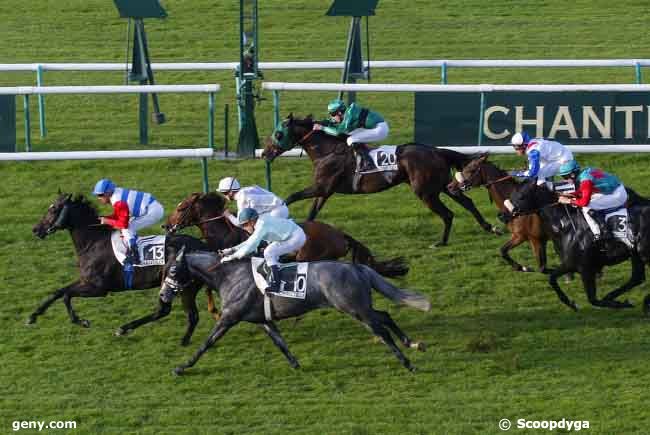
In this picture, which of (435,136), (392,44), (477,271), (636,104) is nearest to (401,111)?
(435,136)

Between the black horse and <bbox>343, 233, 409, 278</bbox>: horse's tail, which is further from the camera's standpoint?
the black horse

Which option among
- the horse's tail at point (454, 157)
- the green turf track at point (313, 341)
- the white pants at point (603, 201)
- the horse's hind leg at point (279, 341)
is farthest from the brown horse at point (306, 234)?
the horse's tail at point (454, 157)

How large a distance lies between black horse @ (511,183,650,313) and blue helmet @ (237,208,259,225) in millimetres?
2326

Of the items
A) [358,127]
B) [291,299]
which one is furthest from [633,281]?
[291,299]

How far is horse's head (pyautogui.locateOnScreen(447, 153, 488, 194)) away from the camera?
1271 cm

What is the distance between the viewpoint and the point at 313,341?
1127cm

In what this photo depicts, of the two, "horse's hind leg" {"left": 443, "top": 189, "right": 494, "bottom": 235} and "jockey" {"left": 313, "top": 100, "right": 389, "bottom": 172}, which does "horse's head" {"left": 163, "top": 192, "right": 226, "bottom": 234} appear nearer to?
"jockey" {"left": 313, "top": 100, "right": 389, "bottom": 172}

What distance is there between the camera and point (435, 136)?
569 inches

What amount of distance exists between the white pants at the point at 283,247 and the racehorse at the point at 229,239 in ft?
2.06

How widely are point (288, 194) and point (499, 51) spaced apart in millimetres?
7307

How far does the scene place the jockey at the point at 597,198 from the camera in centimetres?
1162

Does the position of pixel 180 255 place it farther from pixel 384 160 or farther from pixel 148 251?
pixel 384 160

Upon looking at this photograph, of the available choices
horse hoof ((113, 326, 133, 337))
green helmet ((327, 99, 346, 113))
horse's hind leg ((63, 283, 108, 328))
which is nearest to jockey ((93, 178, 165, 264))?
horse's hind leg ((63, 283, 108, 328))

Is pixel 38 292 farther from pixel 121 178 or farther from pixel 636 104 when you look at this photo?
pixel 636 104
